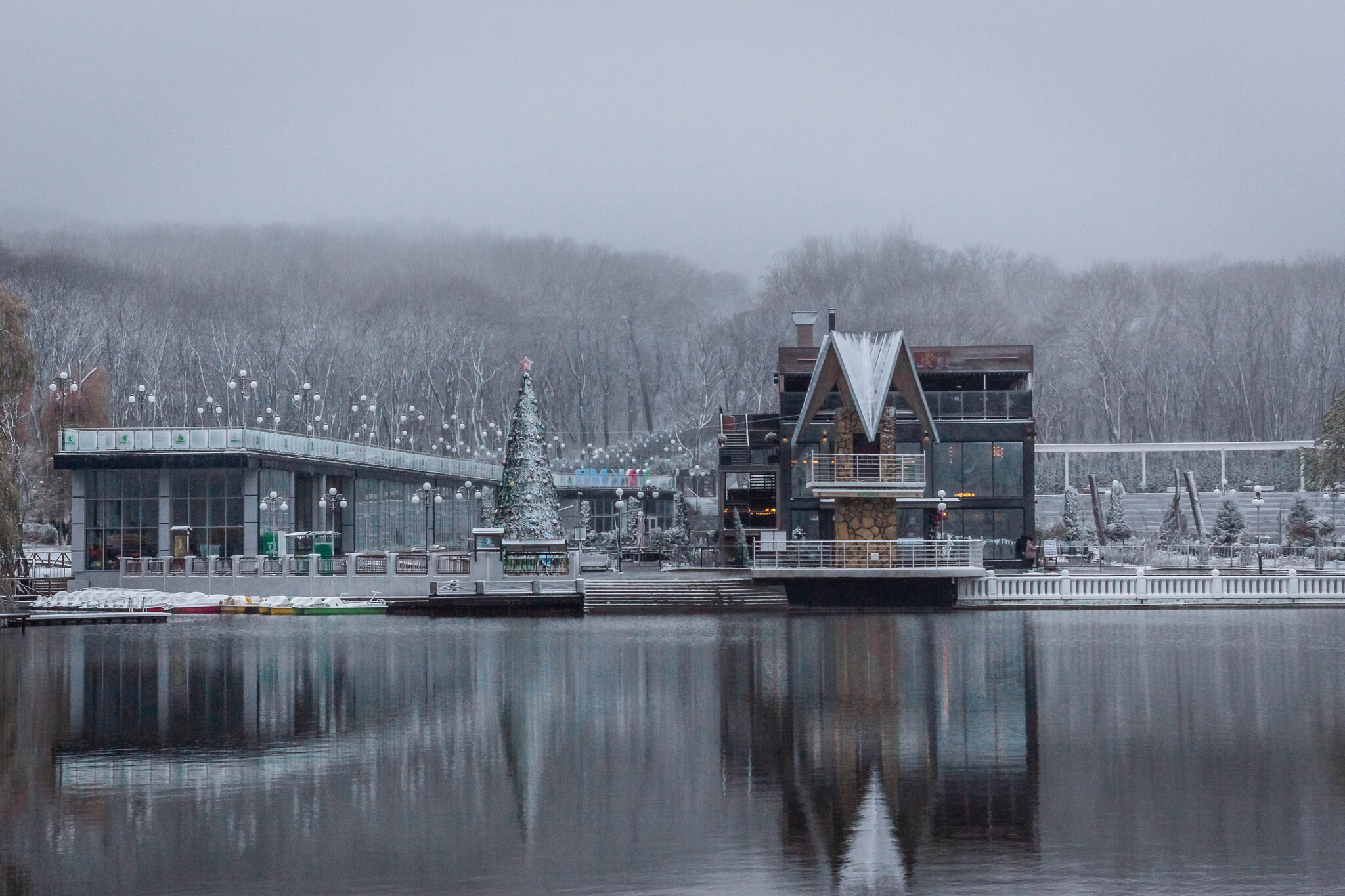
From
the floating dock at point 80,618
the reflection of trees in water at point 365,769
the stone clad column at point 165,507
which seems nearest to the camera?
the reflection of trees in water at point 365,769

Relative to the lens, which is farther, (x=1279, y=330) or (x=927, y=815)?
(x=1279, y=330)

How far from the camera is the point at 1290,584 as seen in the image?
46.8 metres

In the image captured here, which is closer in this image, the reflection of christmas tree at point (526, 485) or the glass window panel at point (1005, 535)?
the reflection of christmas tree at point (526, 485)

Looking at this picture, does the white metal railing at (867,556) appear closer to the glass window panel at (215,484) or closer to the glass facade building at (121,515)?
the glass window panel at (215,484)

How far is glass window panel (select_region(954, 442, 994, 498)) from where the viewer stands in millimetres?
55875

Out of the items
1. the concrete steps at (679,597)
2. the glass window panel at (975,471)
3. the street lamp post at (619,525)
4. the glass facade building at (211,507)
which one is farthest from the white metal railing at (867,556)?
the glass facade building at (211,507)

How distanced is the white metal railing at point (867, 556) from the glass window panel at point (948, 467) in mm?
7312

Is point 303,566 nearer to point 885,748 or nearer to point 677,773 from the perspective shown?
point 885,748

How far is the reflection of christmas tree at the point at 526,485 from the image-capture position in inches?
2184

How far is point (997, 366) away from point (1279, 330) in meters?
81.0

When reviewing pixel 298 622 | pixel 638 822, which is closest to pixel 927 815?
pixel 638 822

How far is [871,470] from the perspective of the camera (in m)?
47.8

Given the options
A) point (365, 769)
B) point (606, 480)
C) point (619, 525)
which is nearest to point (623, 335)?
point (606, 480)

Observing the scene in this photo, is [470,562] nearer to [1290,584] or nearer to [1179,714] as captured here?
[1290,584]
